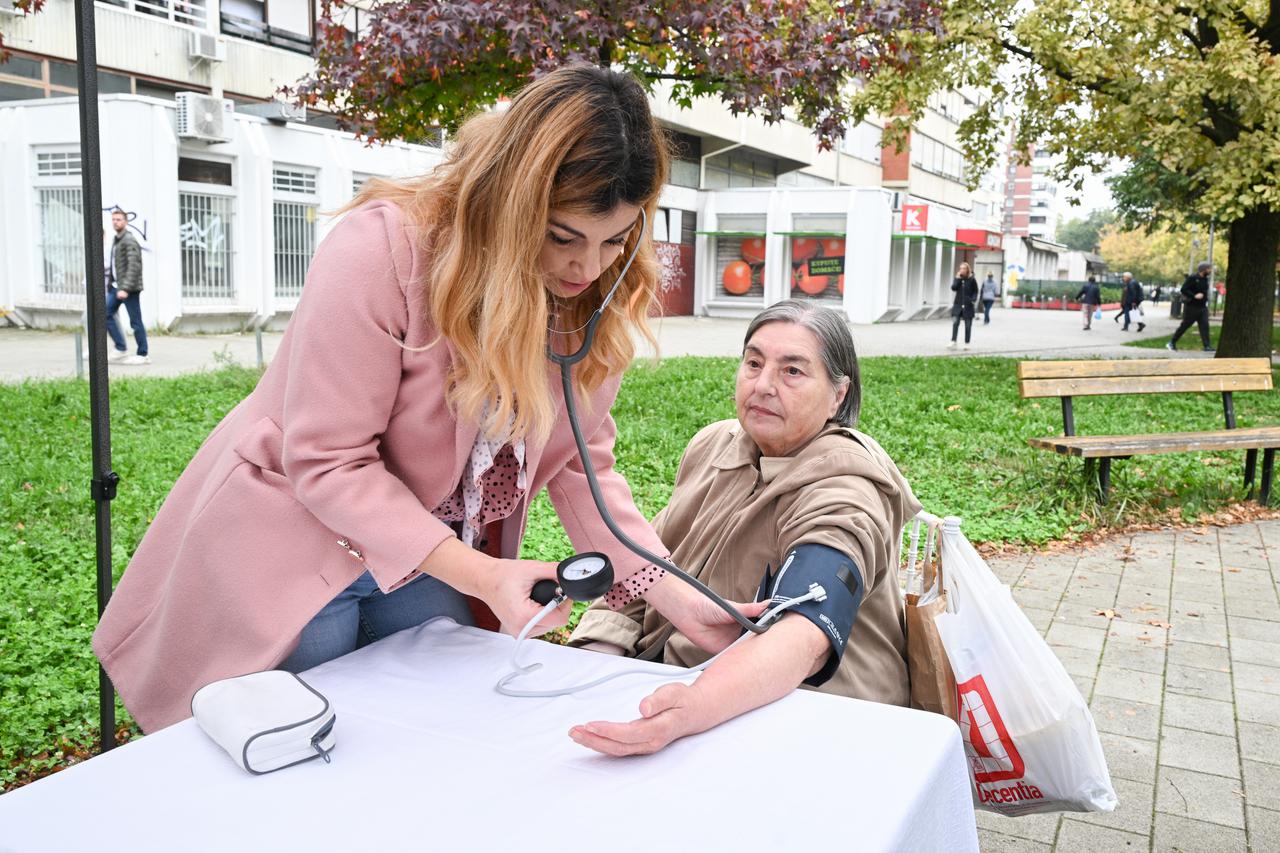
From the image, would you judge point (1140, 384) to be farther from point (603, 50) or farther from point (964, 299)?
point (964, 299)

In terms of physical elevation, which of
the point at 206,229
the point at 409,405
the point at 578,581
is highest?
the point at 206,229

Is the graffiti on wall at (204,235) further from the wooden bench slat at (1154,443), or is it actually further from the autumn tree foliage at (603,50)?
the wooden bench slat at (1154,443)

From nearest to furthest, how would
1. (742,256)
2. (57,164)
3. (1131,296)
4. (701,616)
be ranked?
(701,616) → (57,164) → (1131,296) → (742,256)

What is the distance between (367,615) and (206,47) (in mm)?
20815

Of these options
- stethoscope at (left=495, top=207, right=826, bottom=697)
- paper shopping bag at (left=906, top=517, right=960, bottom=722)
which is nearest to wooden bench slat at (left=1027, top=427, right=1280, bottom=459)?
paper shopping bag at (left=906, top=517, right=960, bottom=722)

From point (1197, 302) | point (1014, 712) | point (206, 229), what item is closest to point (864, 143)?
point (1197, 302)

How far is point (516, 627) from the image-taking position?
62.5 inches

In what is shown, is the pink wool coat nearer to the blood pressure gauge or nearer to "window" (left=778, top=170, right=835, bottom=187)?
the blood pressure gauge

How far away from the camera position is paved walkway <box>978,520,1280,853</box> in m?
2.98

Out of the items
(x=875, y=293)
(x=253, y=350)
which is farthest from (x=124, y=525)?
(x=875, y=293)

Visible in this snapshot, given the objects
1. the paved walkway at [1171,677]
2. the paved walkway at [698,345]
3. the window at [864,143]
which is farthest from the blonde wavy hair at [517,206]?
the window at [864,143]

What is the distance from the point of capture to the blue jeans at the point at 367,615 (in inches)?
72.8

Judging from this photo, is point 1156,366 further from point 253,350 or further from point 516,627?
point 253,350

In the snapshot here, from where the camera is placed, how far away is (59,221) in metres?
17.4
